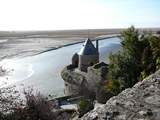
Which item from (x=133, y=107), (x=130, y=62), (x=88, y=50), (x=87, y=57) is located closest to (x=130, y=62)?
(x=130, y=62)

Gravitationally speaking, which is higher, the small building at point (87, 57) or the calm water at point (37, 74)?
the small building at point (87, 57)

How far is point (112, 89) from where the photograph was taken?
28953 mm

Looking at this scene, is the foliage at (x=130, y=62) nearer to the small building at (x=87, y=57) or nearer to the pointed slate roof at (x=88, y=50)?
the small building at (x=87, y=57)

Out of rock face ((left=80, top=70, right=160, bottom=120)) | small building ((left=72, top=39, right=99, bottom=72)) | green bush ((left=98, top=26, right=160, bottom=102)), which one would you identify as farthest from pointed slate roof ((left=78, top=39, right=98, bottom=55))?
rock face ((left=80, top=70, right=160, bottom=120))

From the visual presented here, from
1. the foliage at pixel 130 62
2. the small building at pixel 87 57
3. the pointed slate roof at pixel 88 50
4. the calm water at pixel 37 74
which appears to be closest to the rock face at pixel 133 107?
the foliage at pixel 130 62

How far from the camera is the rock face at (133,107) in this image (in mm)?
3156

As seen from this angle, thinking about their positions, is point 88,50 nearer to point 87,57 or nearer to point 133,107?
point 87,57

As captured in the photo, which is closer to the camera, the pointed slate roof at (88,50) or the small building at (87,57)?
the small building at (87,57)

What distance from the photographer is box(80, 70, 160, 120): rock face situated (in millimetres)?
3156

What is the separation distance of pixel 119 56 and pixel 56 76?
2258cm

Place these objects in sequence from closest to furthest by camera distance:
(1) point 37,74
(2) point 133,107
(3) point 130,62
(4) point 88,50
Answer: (2) point 133,107 → (3) point 130,62 → (4) point 88,50 → (1) point 37,74

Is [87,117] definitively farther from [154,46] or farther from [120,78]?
[120,78]

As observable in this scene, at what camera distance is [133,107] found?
10.9 feet

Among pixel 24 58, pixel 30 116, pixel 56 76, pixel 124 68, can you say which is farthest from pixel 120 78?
pixel 24 58
